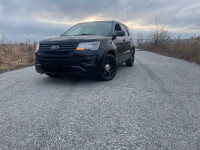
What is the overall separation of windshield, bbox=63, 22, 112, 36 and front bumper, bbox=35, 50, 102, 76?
4.16ft

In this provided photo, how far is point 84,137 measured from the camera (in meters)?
2.14

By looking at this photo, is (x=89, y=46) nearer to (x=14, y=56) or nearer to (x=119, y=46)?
(x=119, y=46)

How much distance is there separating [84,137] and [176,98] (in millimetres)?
2207

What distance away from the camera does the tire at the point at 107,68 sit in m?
4.61

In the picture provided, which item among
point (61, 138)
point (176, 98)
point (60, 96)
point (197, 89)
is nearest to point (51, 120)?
point (61, 138)

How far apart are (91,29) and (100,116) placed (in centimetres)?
353

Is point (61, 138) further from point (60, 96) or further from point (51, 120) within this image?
point (60, 96)

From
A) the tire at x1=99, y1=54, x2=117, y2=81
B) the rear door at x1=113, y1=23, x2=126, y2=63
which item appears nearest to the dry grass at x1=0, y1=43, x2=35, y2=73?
Answer: the rear door at x1=113, y1=23, x2=126, y2=63

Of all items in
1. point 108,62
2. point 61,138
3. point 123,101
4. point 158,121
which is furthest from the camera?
point 108,62

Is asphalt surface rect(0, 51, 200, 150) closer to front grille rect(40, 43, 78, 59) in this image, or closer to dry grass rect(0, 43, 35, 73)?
front grille rect(40, 43, 78, 59)

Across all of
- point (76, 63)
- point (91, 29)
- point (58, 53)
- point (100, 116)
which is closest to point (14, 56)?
point (91, 29)

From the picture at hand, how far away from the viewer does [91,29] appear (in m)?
5.57

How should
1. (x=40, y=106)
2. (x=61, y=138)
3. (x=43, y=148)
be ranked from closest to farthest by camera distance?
(x=43, y=148)
(x=61, y=138)
(x=40, y=106)

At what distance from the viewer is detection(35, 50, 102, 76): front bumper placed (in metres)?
4.18
